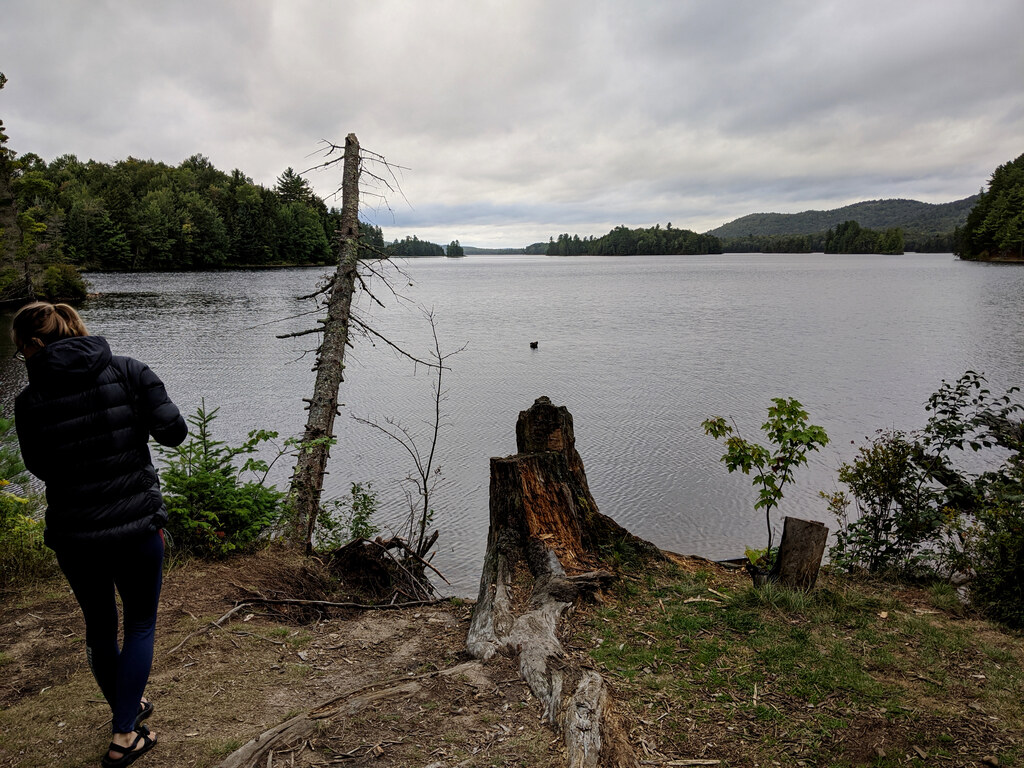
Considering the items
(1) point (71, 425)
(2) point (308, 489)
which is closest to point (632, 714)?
(1) point (71, 425)

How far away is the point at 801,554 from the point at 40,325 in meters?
5.36

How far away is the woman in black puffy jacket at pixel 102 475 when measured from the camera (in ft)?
8.70

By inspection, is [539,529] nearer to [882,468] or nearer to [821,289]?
[882,468]

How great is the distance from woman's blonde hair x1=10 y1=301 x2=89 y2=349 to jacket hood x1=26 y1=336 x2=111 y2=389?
46mm

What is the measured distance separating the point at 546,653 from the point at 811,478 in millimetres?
7898

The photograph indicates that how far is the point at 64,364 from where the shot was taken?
262 centimetres

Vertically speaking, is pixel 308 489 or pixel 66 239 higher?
pixel 66 239

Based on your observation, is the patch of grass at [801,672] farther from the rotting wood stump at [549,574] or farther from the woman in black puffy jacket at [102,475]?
the woman in black puffy jacket at [102,475]

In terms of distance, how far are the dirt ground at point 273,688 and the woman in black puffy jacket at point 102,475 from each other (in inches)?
16.5

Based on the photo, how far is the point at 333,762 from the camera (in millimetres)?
2887

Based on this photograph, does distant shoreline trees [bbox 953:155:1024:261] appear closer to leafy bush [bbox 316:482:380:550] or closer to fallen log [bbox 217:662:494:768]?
leafy bush [bbox 316:482:380:550]

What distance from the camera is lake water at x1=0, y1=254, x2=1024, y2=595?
964 cm

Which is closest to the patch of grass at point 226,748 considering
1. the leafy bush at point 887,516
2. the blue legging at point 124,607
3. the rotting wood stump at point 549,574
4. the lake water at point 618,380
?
the blue legging at point 124,607

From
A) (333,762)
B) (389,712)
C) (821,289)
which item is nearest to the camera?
(333,762)
